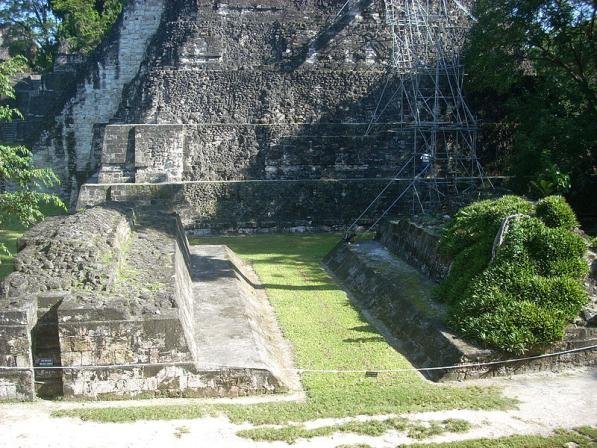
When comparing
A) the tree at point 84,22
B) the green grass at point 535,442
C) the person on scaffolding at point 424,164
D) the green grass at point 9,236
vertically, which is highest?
the tree at point 84,22

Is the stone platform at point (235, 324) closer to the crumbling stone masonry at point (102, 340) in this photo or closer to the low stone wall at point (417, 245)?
the crumbling stone masonry at point (102, 340)

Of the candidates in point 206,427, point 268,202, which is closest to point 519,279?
point 206,427

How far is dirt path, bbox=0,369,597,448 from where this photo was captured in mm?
5160

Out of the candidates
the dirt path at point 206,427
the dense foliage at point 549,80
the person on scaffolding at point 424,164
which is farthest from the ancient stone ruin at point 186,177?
the dense foliage at point 549,80

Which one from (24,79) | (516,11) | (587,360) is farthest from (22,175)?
(24,79)

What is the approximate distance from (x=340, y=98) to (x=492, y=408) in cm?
1265

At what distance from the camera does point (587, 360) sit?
7.12 metres

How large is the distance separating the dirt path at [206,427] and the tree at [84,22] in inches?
793

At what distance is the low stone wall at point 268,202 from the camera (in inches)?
615

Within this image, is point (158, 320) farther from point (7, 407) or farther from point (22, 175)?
point (22, 175)

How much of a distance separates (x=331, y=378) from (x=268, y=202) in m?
9.49

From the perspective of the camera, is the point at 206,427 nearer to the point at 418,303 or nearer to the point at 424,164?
the point at 418,303

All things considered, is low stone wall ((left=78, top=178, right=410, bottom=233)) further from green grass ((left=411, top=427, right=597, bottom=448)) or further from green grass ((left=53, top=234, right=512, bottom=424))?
green grass ((left=411, top=427, right=597, bottom=448))

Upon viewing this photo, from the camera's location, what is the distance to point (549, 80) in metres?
13.9
